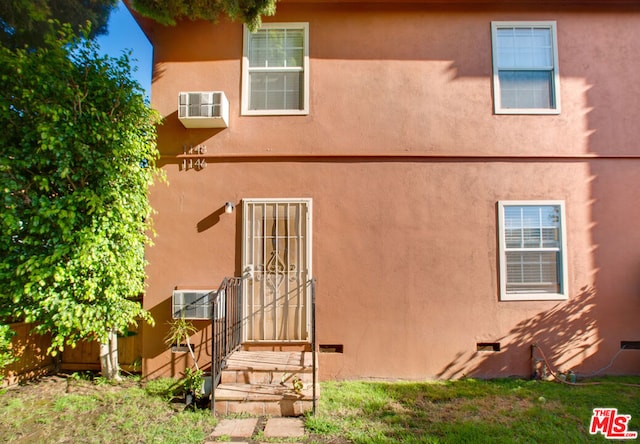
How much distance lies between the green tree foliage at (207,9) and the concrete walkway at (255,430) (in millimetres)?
4556

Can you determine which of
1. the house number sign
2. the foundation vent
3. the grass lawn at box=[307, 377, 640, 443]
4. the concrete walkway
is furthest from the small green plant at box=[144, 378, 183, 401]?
the foundation vent

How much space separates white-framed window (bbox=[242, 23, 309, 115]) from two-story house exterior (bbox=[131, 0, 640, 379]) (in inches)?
0.9

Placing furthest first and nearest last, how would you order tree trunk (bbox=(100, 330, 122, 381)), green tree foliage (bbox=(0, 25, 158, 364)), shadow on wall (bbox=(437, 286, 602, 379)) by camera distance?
shadow on wall (bbox=(437, 286, 602, 379))
tree trunk (bbox=(100, 330, 122, 381))
green tree foliage (bbox=(0, 25, 158, 364))

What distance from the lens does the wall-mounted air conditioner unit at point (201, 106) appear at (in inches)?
191

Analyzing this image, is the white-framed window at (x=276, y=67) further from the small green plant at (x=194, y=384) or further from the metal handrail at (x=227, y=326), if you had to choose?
the small green plant at (x=194, y=384)

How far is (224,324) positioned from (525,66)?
17.6 ft

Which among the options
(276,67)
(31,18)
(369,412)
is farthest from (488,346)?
(31,18)

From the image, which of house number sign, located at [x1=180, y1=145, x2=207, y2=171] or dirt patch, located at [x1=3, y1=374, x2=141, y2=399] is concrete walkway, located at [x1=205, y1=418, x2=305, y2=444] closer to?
dirt patch, located at [x1=3, y1=374, x2=141, y2=399]

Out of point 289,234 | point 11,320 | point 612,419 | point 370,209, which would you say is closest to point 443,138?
point 370,209

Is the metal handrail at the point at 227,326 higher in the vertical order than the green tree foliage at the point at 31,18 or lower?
lower

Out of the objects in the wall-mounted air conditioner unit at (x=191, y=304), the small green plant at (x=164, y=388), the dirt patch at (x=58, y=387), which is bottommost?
the dirt patch at (x=58, y=387)

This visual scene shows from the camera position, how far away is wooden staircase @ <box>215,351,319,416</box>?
3.83m

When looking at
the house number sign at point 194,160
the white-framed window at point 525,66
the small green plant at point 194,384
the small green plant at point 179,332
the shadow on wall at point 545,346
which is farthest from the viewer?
the white-framed window at point 525,66

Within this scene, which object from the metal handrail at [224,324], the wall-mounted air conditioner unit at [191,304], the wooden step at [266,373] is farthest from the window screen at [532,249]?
the wall-mounted air conditioner unit at [191,304]
